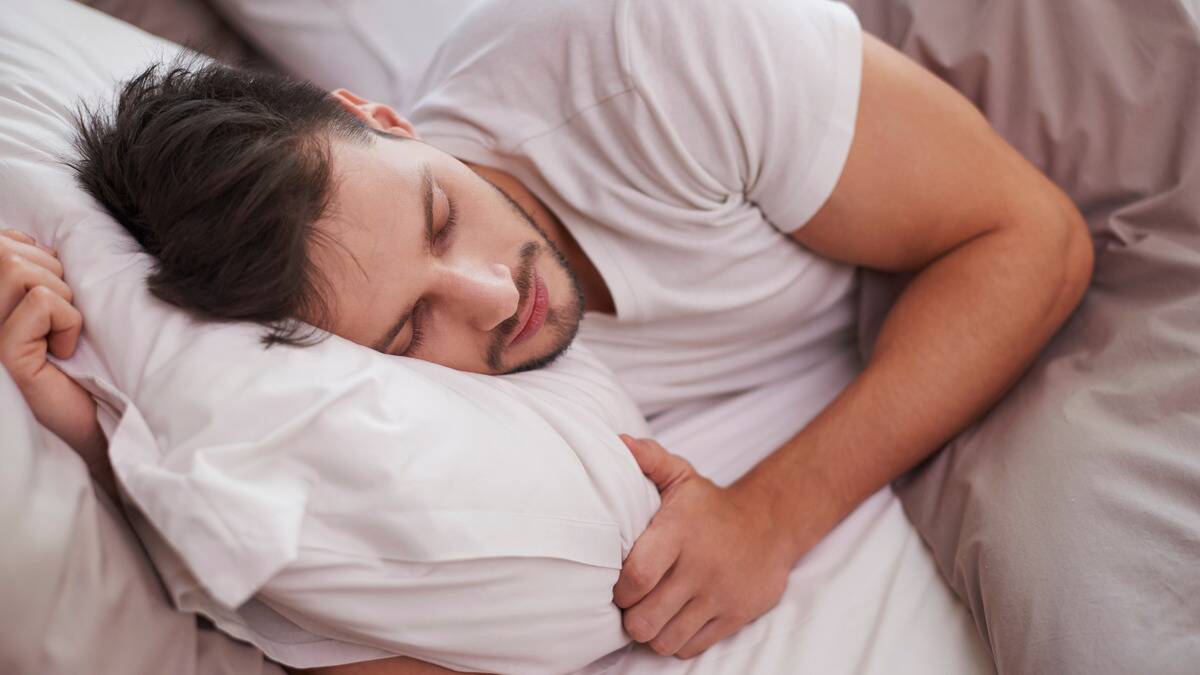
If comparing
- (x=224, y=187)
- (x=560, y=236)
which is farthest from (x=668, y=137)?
(x=224, y=187)

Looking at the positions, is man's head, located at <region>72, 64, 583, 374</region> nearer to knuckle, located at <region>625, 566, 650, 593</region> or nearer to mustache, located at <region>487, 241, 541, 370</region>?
mustache, located at <region>487, 241, 541, 370</region>

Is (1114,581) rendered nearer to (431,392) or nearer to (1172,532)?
(1172,532)

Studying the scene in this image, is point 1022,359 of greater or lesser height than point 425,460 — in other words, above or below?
below

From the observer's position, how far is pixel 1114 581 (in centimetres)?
83

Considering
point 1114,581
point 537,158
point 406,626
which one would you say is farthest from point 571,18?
point 1114,581

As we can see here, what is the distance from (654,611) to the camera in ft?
2.92

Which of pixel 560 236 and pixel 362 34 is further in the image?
pixel 362 34

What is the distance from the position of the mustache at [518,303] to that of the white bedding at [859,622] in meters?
0.33

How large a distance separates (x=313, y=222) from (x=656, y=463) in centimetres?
42

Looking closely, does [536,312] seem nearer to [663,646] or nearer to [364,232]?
[364,232]

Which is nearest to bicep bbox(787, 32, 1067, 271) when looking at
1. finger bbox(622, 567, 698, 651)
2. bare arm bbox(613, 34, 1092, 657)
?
bare arm bbox(613, 34, 1092, 657)

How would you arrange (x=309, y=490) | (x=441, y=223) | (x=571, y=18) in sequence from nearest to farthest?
(x=309, y=490)
(x=441, y=223)
(x=571, y=18)

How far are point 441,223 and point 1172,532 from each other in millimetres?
739

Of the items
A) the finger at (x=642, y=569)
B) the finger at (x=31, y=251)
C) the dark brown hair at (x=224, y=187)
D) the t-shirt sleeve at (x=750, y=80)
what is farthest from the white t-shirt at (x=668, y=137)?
the finger at (x=31, y=251)
